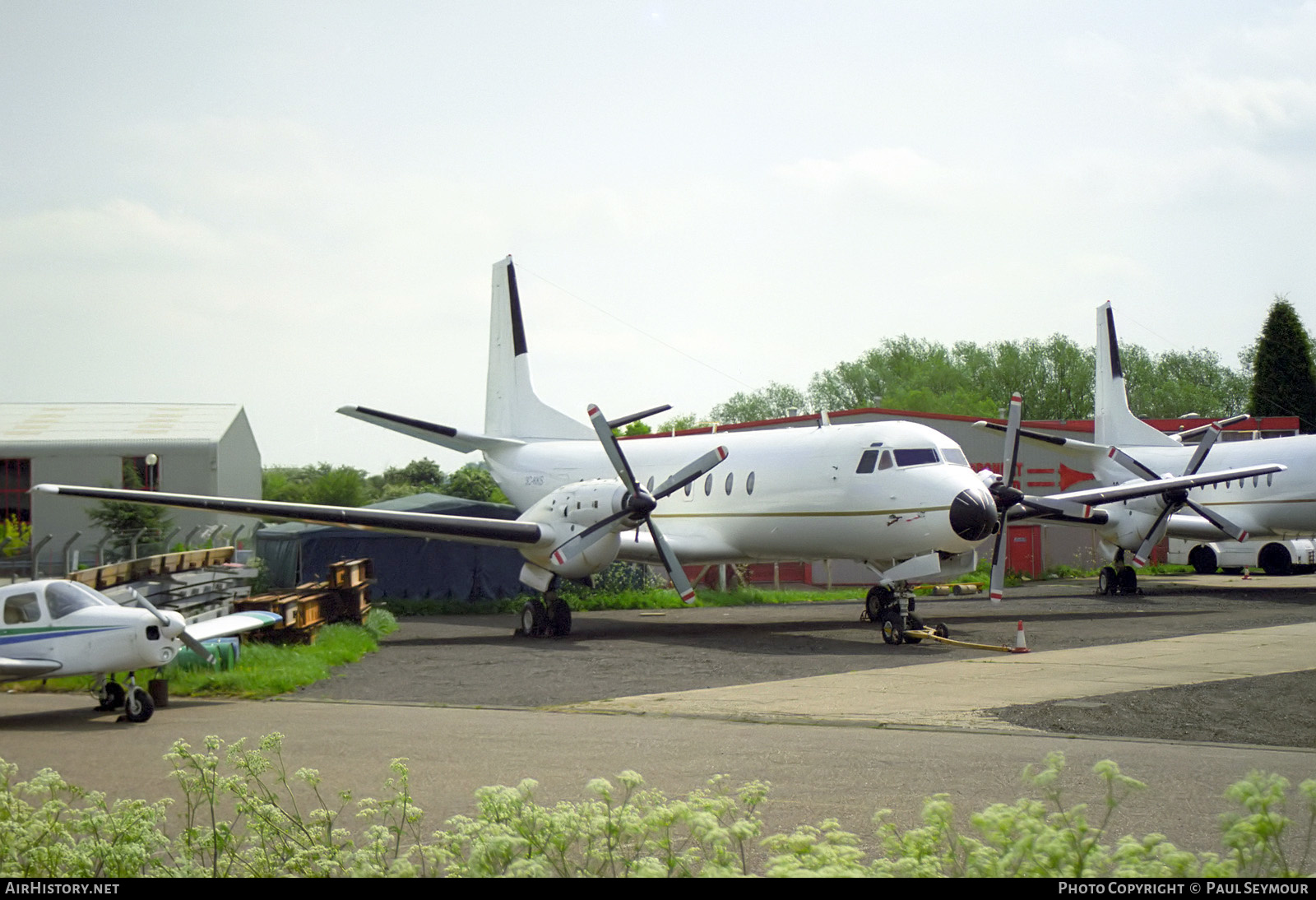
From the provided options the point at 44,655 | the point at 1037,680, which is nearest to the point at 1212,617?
the point at 1037,680

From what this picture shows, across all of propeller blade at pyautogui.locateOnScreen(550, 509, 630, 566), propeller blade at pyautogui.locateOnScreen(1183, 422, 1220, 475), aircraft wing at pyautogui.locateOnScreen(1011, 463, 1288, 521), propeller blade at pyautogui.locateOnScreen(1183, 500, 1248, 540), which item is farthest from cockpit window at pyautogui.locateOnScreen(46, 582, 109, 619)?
propeller blade at pyautogui.locateOnScreen(1183, 422, 1220, 475)

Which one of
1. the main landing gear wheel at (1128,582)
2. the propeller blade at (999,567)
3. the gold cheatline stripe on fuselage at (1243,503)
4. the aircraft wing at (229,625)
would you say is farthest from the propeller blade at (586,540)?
the gold cheatline stripe on fuselage at (1243,503)

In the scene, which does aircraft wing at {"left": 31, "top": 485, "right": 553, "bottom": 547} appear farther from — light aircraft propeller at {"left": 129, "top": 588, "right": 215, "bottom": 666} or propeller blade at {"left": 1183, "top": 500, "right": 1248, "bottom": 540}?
propeller blade at {"left": 1183, "top": 500, "right": 1248, "bottom": 540}

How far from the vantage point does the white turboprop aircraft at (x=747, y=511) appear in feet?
59.4

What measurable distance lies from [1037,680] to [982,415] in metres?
50.3

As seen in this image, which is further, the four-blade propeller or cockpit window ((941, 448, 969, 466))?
the four-blade propeller

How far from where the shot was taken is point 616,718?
1127 centimetres

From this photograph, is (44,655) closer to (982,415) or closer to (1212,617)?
(1212,617)

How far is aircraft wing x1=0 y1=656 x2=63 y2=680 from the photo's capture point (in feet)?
36.9

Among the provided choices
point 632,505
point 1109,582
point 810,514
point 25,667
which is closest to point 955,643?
point 810,514

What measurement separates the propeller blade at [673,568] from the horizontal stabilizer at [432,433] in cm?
661

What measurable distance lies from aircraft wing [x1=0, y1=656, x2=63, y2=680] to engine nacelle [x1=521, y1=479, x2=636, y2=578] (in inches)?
376

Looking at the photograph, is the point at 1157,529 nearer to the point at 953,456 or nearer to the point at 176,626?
the point at 953,456

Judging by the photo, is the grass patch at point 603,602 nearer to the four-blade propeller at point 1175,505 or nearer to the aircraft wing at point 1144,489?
the four-blade propeller at point 1175,505
